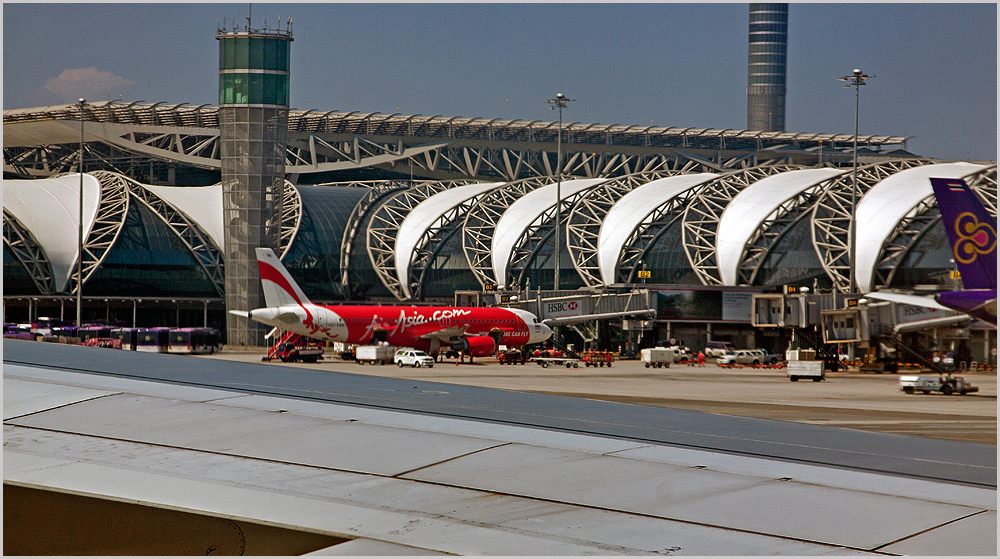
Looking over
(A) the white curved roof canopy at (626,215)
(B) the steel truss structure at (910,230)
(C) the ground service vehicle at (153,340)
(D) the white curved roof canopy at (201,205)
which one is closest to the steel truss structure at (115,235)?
(D) the white curved roof canopy at (201,205)

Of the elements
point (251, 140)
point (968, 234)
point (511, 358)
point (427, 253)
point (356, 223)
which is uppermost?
point (251, 140)

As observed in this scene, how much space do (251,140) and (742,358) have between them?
37.6m

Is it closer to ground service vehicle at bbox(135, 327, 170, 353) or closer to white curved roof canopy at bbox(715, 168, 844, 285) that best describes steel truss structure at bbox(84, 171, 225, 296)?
ground service vehicle at bbox(135, 327, 170, 353)

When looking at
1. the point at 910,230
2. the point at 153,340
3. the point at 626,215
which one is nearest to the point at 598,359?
the point at 626,215

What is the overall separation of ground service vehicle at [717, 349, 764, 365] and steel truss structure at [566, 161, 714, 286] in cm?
1562

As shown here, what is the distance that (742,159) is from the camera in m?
126

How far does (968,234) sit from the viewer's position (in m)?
29.5

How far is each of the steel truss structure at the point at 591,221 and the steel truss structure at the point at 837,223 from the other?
17.0m

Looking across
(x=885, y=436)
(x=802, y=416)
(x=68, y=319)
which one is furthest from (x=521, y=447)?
(x=68, y=319)

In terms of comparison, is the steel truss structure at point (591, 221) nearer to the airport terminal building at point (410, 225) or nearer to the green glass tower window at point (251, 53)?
the airport terminal building at point (410, 225)

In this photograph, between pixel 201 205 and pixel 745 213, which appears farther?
pixel 201 205

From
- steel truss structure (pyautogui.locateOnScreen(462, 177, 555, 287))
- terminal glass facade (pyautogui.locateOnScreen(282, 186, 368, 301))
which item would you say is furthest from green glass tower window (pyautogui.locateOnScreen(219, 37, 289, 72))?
steel truss structure (pyautogui.locateOnScreen(462, 177, 555, 287))

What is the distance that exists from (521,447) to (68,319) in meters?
77.7

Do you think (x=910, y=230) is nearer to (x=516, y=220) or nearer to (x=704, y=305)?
(x=704, y=305)
